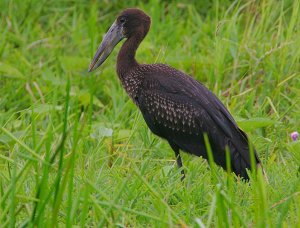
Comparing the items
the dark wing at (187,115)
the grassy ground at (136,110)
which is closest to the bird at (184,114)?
the dark wing at (187,115)

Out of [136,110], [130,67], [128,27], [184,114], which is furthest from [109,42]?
[184,114]

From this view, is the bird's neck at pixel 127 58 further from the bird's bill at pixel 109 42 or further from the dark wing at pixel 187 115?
the dark wing at pixel 187 115

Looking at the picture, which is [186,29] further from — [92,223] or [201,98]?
[92,223]

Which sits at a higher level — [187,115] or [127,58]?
[127,58]

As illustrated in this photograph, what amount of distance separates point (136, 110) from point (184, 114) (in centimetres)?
91

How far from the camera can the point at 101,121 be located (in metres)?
6.70

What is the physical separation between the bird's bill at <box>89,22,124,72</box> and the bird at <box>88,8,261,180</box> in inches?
13.4

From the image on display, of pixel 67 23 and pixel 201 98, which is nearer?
pixel 201 98

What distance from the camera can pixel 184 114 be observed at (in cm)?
577

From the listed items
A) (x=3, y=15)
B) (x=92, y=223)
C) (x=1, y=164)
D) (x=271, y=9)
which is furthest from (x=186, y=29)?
(x=92, y=223)

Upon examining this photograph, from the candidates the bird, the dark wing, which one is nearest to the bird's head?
the bird

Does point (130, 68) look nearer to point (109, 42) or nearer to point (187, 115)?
point (109, 42)

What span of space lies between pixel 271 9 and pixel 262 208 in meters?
4.15

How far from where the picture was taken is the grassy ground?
14.3 feet
